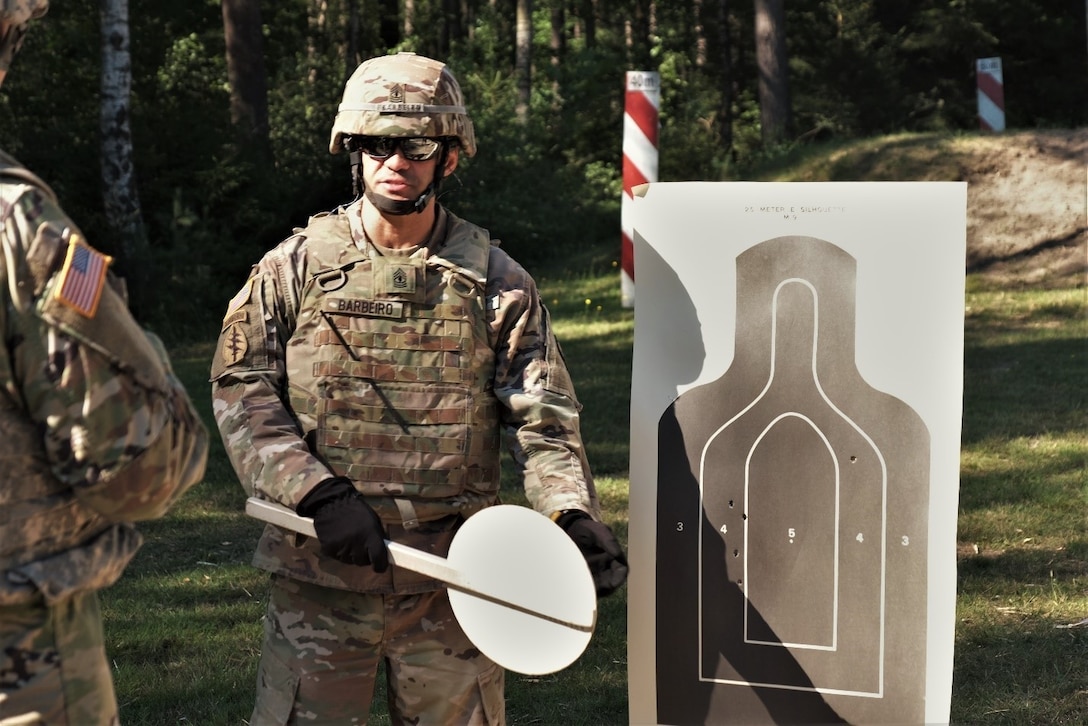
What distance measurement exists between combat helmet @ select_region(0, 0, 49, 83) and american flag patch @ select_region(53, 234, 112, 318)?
0.24 meters

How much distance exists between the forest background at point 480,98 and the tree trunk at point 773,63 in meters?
0.03

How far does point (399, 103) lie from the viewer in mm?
2779

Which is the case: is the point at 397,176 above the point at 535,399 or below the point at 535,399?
above

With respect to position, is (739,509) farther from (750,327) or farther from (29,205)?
(29,205)

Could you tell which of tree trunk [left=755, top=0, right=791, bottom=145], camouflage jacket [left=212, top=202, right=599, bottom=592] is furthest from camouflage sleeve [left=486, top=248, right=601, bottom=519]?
tree trunk [left=755, top=0, right=791, bottom=145]

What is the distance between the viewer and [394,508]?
109 inches

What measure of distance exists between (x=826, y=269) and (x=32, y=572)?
195 centimetres

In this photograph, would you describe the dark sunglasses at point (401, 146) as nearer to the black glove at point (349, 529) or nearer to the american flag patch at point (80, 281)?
the black glove at point (349, 529)

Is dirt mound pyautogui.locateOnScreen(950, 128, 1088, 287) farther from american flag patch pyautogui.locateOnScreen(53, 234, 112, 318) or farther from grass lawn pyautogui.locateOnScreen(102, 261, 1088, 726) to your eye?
american flag patch pyautogui.locateOnScreen(53, 234, 112, 318)

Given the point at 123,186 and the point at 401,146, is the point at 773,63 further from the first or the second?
the point at 401,146

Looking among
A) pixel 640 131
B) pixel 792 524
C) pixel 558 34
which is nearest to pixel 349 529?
pixel 792 524

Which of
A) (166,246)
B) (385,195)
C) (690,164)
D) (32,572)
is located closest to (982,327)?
(166,246)

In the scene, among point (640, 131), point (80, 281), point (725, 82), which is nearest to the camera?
point (80, 281)

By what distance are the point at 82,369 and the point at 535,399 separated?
1170mm
